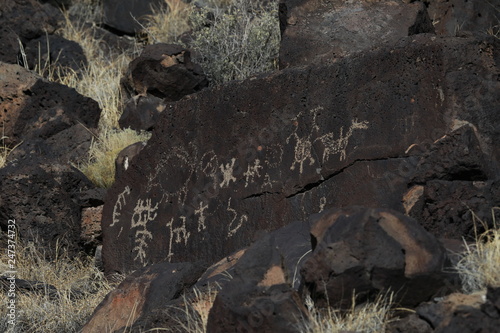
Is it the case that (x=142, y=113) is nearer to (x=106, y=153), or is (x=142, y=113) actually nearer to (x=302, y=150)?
(x=106, y=153)

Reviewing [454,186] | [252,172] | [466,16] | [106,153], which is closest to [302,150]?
[252,172]

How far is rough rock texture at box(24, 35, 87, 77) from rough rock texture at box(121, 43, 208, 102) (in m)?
1.41

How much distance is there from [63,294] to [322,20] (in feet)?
10.9

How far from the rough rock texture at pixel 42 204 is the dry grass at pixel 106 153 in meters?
0.72

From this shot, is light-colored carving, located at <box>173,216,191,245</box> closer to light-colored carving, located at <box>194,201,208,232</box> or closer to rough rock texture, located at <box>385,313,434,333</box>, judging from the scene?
light-colored carving, located at <box>194,201,208,232</box>

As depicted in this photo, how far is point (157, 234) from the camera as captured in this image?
669 cm

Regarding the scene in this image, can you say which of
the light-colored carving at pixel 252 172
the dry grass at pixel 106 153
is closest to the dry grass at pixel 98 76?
the dry grass at pixel 106 153

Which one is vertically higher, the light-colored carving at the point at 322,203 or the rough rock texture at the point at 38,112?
the light-colored carving at the point at 322,203

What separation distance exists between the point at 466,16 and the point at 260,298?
5.31 m

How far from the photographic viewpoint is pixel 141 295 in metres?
5.47

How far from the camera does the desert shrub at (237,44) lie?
9914 millimetres

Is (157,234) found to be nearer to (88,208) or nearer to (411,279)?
(88,208)

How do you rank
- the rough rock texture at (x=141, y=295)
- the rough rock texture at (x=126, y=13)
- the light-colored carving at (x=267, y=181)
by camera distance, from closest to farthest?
the rough rock texture at (x=141, y=295)
the light-colored carving at (x=267, y=181)
the rough rock texture at (x=126, y=13)

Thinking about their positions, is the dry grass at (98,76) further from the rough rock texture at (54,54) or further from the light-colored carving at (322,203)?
the light-colored carving at (322,203)
